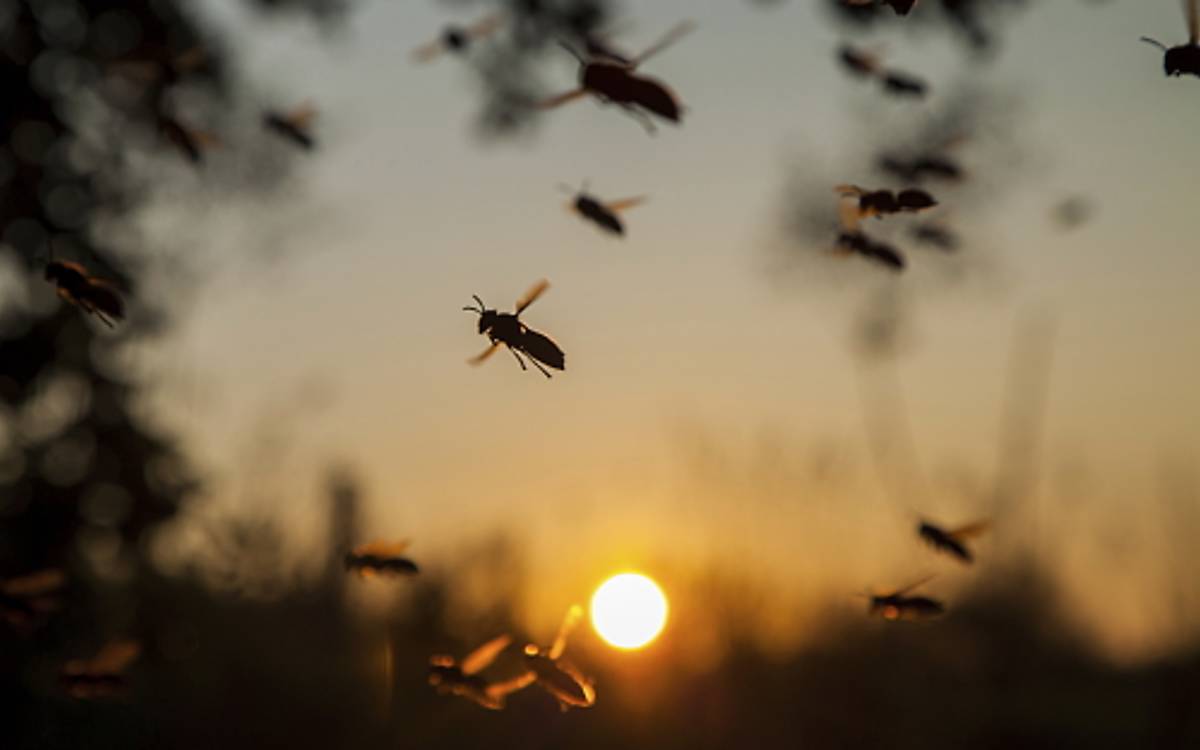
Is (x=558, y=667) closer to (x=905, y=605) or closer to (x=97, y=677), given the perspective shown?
(x=905, y=605)

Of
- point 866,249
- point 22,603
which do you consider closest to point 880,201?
point 866,249

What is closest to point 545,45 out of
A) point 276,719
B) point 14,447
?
point 276,719

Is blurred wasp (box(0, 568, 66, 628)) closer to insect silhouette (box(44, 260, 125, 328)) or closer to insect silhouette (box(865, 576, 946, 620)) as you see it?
insect silhouette (box(44, 260, 125, 328))

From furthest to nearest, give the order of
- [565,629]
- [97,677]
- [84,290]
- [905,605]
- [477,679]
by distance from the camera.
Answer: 1. [97,677]
2. [905,605]
3. [477,679]
4. [84,290]
5. [565,629]

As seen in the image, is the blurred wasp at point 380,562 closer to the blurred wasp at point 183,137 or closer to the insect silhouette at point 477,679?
the insect silhouette at point 477,679

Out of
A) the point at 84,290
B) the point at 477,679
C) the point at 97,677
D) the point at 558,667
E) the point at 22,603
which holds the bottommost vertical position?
the point at 97,677

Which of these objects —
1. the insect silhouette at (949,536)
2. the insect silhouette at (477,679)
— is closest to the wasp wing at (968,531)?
the insect silhouette at (949,536)
